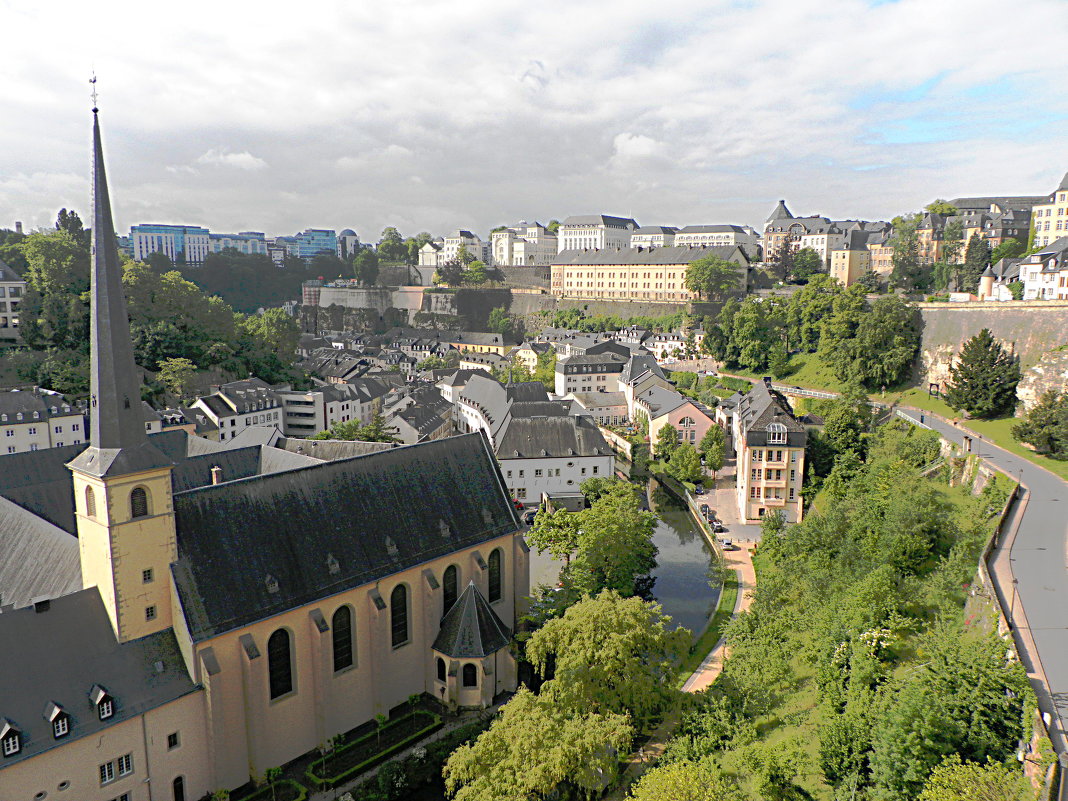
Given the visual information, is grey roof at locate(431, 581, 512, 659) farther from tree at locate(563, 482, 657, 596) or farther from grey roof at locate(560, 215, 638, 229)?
grey roof at locate(560, 215, 638, 229)

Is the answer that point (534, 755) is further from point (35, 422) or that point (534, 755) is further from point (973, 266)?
point (973, 266)

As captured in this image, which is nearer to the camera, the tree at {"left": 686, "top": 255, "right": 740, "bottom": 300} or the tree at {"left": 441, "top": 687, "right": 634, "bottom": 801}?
the tree at {"left": 441, "top": 687, "right": 634, "bottom": 801}

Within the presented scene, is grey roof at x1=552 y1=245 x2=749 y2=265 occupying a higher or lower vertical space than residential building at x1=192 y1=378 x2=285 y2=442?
higher

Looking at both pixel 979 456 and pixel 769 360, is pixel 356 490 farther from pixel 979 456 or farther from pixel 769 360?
pixel 769 360

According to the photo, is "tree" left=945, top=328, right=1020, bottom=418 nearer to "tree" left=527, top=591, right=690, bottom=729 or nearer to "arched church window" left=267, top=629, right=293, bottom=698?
"tree" left=527, top=591, right=690, bottom=729

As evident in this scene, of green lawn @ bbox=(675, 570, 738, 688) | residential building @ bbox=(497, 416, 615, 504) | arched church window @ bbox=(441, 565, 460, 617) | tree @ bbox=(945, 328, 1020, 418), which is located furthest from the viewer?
residential building @ bbox=(497, 416, 615, 504)

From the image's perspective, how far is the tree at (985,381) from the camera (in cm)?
5759

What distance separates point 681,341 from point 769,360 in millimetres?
21116

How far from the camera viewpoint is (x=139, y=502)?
75.5 ft

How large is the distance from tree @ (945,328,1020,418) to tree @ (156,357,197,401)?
77.8 meters

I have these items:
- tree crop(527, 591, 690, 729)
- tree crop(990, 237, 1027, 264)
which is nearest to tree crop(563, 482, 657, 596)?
tree crop(527, 591, 690, 729)

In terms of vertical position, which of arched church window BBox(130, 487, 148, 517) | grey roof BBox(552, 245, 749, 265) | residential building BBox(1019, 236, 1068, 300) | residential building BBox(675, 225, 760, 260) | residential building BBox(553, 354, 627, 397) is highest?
residential building BBox(675, 225, 760, 260)

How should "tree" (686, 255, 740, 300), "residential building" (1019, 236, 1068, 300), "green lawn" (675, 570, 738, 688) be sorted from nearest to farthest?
"green lawn" (675, 570, 738, 688) → "residential building" (1019, 236, 1068, 300) → "tree" (686, 255, 740, 300)

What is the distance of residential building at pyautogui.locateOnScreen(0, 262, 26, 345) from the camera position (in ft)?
278
